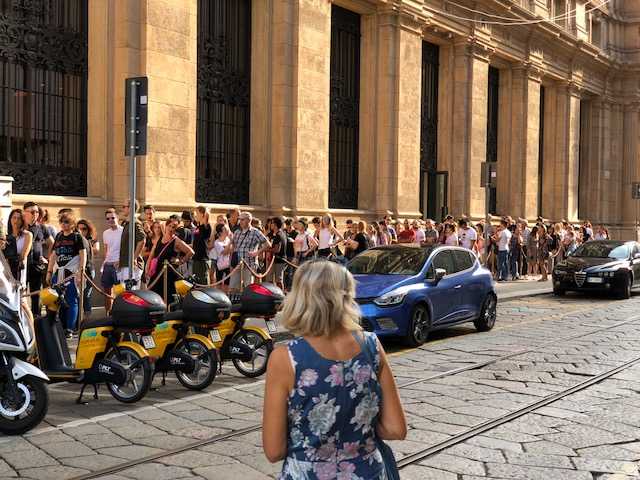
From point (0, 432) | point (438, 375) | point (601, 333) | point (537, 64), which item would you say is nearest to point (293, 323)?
point (0, 432)

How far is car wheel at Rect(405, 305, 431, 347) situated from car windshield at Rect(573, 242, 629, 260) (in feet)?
34.2

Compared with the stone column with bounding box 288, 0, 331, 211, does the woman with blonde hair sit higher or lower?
lower

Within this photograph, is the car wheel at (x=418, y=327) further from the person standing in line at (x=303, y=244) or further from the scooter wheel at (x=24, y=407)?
the scooter wheel at (x=24, y=407)

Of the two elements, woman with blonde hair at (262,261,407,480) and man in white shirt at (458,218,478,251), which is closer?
woman with blonde hair at (262,261,407,480)

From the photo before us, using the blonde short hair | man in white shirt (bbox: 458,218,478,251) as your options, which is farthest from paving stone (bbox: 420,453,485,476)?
man in white shirt (bbox: 458,218,478,251)

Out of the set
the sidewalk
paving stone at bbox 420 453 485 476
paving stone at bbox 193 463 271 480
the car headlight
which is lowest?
paving stone at bbox 420 453 485 476

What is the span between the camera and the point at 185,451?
19.7 ft

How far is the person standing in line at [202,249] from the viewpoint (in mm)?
13930

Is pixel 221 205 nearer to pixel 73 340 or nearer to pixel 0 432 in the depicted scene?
pixel 73 340

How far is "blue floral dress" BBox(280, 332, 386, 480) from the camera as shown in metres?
2.78

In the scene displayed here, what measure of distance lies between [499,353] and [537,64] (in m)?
24.8

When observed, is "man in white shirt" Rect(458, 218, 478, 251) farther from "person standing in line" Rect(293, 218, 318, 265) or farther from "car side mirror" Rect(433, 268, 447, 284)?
"car side mirror" Rect(433, 268, 447, 284)

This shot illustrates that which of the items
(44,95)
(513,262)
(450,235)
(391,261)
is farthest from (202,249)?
(513,262)

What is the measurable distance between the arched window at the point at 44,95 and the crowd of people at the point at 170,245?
1230 mm
